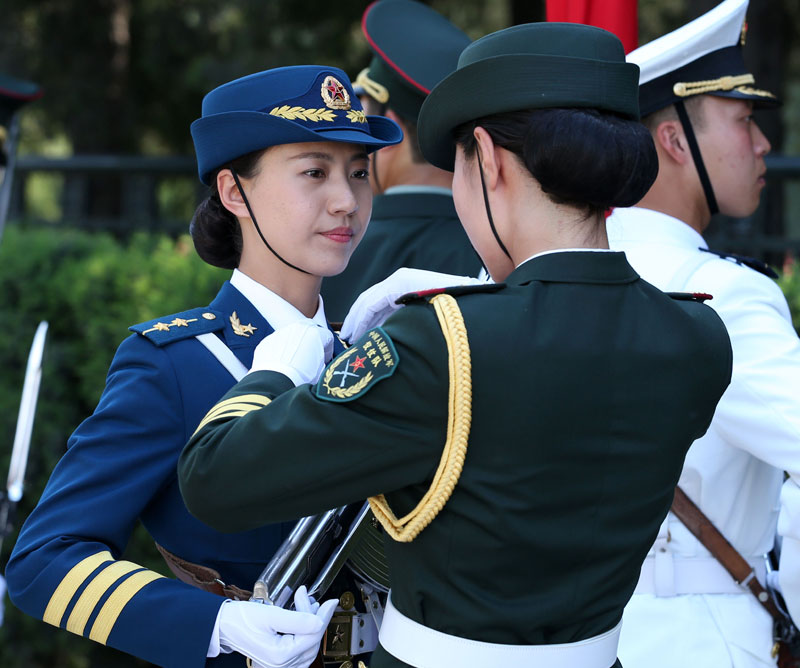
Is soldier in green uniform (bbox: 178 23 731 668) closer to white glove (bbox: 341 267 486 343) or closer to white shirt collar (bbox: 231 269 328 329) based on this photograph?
white glove (bbox: 341 267 486 343)

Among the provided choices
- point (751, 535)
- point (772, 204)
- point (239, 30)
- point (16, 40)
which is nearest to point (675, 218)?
point (751, 535)

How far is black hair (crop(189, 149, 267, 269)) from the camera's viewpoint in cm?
228

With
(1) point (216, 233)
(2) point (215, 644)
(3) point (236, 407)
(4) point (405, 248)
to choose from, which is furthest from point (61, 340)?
(3) point (236, 407)

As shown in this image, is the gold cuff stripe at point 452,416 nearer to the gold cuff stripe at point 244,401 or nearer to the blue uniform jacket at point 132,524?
the gold cuff stripe at point 244,401

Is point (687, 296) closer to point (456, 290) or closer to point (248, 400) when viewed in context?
point (456, 290)

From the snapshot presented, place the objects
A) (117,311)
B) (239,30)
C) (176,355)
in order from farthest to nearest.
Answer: (239,30)
(117,311)
(176,355)

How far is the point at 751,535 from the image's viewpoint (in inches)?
94.8

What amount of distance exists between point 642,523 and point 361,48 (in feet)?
26.2

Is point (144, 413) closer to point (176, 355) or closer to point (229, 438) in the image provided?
point (176, 355)

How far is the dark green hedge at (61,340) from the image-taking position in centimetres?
463

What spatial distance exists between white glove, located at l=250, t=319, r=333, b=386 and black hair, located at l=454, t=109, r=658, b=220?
421mm

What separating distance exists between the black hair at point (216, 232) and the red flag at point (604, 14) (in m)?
1.18

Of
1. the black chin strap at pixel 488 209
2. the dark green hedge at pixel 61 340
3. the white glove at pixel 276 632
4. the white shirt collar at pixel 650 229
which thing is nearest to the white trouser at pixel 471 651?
the white glove at pixel 276 632

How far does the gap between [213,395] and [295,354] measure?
0.33 meters
